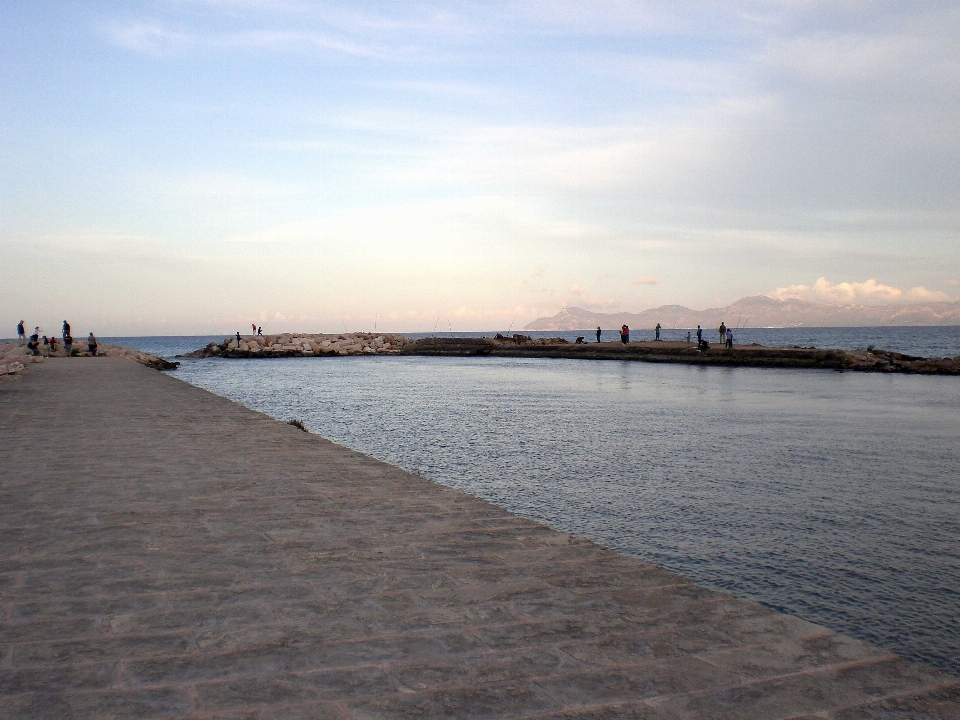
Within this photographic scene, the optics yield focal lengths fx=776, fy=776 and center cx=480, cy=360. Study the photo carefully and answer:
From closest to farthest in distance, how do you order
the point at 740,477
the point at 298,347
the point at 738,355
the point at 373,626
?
the point at 373,626 < the point at 740,477 < the point at 738,355 < the point at 298,347

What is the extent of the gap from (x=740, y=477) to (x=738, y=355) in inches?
1499

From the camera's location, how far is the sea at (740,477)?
21.0ft

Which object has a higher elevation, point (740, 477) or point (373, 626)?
point (373, 626)

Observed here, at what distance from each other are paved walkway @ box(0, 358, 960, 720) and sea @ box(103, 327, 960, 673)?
92.2 inches

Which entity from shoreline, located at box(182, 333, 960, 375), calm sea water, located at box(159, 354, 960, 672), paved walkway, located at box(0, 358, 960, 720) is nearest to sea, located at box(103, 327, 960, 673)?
calm sea water, located at box(159, 354, 960, 672)

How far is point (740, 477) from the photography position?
438 inches

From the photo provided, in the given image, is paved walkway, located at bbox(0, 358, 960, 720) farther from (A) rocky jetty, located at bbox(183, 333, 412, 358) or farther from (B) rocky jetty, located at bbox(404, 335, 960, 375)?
(A) rocky jetty, located at bbox(183, 333, 412, 358)

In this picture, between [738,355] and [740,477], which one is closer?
[740,477]

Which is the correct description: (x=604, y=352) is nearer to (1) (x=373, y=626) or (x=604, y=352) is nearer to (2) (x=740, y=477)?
(2) (x=740, y=477)

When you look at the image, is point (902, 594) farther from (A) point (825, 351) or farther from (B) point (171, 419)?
(A) point (825, 351)

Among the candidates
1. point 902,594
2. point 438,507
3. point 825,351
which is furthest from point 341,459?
point 825,351

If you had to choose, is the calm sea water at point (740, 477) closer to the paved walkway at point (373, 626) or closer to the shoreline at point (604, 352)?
the paved walkway at point (373, 626)

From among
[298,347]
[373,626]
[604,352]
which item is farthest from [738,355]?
[373,626]

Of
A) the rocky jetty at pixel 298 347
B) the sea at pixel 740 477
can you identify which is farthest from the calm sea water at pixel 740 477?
the rocky jetty at pixel 298 347
